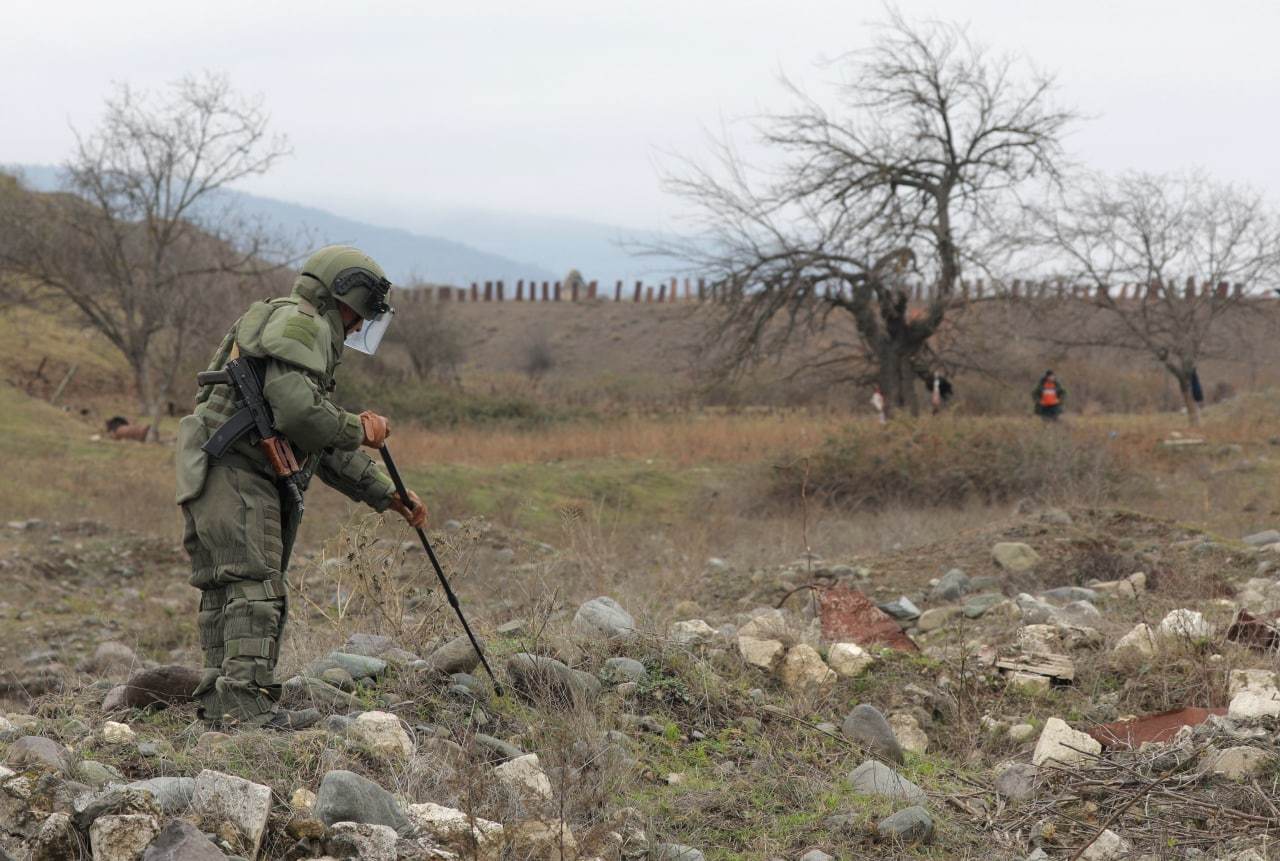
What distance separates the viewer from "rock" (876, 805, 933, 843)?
420 centimetres

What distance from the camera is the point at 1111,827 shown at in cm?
434

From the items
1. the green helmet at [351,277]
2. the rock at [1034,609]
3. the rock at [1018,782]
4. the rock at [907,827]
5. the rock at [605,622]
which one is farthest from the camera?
the rock at [1034,609]

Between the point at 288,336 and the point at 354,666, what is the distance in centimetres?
144

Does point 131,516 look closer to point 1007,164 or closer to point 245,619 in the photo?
point 245,619

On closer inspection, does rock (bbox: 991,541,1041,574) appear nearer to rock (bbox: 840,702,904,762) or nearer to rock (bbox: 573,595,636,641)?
rock (bbox: 573,595,636,641)

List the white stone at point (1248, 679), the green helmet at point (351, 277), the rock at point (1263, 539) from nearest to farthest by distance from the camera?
the green helmet at point (351, 277), the white stone at point (1248, 679), the rock at point (1263, 539)

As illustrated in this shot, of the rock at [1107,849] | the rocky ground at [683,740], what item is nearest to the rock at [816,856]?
the rocky ground at [683,740]

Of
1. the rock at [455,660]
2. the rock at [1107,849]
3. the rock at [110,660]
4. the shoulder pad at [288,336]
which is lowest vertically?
the rock at [110,660]

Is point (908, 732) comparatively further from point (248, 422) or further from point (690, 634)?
point (248, 422)

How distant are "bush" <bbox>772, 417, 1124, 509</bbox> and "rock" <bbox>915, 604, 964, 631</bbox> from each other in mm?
7692

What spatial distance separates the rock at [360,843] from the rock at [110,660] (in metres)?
4.78

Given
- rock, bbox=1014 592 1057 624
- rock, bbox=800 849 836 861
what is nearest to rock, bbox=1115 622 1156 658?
rock, bbox=1014 592 1057 624

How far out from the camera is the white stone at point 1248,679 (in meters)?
5.71

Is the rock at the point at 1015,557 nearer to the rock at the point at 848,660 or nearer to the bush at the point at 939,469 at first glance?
the rock at the point at 848,660
